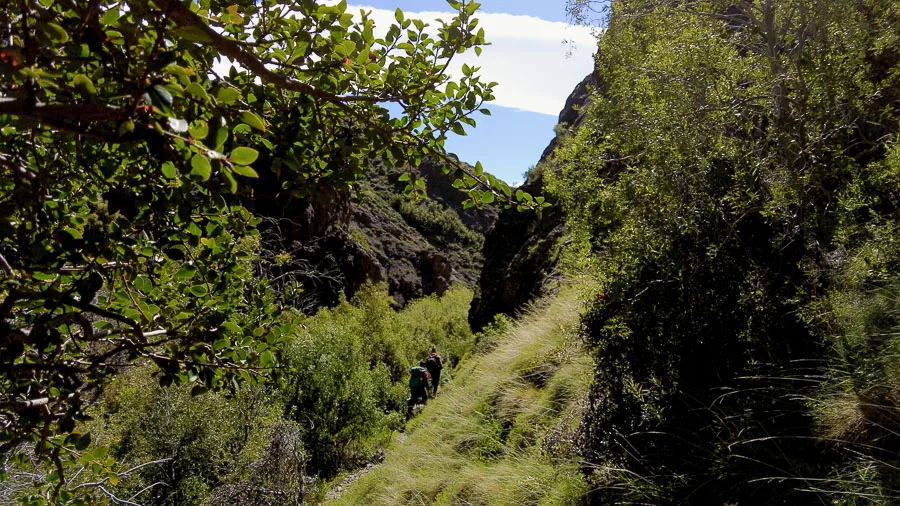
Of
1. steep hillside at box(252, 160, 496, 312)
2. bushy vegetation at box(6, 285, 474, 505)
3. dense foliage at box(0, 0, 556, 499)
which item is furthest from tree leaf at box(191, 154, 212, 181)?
bushy vegetation at box(6, 285, 474, 505)

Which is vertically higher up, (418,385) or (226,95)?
(226,95)

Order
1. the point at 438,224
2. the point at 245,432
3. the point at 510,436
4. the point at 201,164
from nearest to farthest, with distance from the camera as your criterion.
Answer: the point at 201,164, the point at 510,436, the point at 245,432, the point at 438,224

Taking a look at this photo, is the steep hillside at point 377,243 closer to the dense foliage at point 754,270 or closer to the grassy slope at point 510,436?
the dense foliage at point 754,270

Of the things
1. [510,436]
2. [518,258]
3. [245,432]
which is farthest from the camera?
[518,258]

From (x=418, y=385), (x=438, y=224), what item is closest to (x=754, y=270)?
(x=418, y=385)

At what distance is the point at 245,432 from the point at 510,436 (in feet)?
18.2

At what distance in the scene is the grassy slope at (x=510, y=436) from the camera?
5.40 metres

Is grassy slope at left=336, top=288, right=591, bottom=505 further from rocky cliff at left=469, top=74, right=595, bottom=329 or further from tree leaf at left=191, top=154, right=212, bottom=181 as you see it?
tree leaf at left=191, top=154, right=212, bottom=181

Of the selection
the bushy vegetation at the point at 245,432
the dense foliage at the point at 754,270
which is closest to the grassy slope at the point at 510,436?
the dense foliage at the point at 754,270

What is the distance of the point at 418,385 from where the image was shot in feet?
51.5

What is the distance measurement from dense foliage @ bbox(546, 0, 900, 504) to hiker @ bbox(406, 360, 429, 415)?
35.6 ft

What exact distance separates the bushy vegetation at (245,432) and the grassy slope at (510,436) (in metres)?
1.60

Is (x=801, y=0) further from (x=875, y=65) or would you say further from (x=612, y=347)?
(x=612, y=347)

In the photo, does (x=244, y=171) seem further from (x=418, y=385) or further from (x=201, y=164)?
(x=418, y=385)
